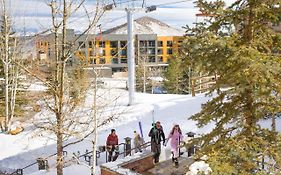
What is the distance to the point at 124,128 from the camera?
20609mm

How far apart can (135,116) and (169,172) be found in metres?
11.1

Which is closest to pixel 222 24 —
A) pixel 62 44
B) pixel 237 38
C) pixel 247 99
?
pixel 237 38

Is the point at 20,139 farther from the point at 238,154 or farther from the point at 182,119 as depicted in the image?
the point at 238,154

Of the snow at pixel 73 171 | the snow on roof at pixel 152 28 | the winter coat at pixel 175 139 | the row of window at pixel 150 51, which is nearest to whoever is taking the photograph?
the winter coat at pixel 175 139

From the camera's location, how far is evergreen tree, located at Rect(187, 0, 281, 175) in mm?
5820

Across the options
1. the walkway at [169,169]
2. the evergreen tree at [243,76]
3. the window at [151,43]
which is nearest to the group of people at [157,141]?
the walkway at [169,169]

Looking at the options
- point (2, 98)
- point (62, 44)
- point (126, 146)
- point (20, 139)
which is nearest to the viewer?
point (62, 44)

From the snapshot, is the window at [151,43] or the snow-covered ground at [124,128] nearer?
the snow-covered ground at [124,128]

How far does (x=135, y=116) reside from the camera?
22.2 meters

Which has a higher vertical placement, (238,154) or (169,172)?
(238,154)

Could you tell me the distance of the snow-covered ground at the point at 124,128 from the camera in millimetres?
18281

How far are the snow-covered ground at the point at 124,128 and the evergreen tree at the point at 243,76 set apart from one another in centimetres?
844

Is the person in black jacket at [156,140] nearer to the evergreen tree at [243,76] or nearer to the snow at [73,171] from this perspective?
the snow at [73,171]

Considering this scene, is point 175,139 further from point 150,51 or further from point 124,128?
point 150,51
